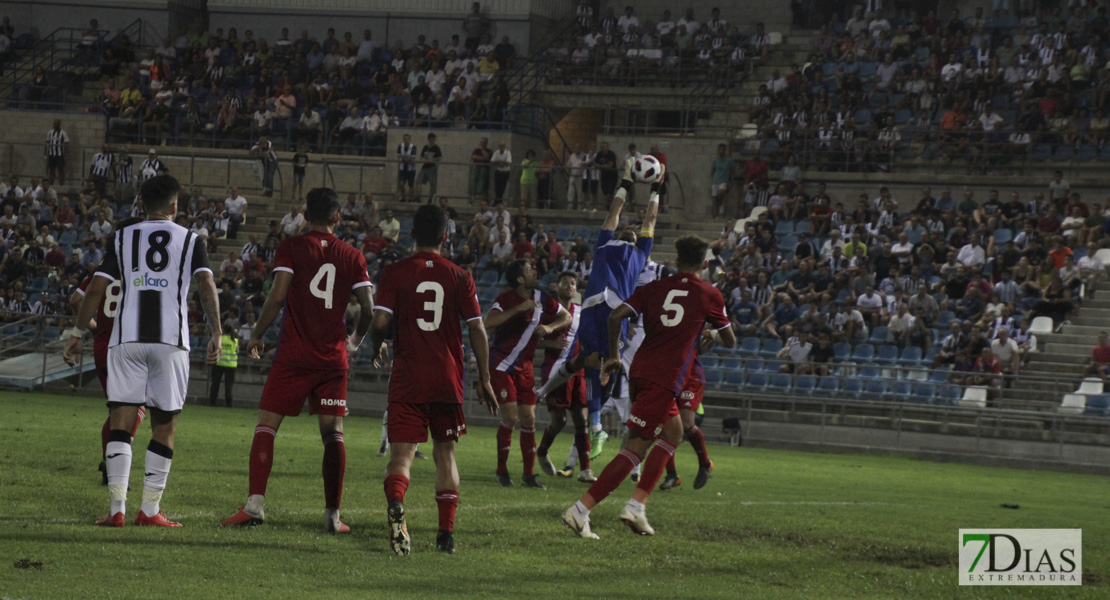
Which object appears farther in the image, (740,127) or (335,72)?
(335,72)

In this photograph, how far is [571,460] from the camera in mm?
14383

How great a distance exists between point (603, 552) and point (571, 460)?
5.24 meters

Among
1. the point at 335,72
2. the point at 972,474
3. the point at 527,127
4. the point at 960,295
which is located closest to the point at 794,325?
the point at 960,295

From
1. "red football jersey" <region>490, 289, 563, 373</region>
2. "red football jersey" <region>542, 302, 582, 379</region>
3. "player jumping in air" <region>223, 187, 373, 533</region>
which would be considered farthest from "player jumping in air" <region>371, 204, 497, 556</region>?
"red football jersey" <region>542, 302, 582, 379</region>

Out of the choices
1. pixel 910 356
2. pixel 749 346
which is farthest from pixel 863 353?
pixel 749 346

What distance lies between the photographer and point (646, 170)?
481 inches

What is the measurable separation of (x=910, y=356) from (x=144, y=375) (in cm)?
1898

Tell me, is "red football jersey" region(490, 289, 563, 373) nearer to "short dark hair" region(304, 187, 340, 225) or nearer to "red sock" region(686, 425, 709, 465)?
"red sock" region(686, 425, 709, 465)

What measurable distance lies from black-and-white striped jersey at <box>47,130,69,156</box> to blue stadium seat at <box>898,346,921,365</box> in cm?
2220

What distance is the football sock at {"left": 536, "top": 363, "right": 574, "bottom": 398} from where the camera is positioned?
1312 cm

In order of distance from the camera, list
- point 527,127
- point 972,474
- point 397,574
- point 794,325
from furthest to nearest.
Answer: point 527,127 → point 794,325 → point 972,474 → point 397,574

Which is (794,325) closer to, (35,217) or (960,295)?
(960,295)

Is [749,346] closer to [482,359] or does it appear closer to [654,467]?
[654,467]

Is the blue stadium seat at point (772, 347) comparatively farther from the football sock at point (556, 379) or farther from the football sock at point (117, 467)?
the football sock at point (117, 467)
